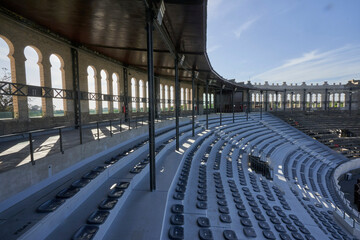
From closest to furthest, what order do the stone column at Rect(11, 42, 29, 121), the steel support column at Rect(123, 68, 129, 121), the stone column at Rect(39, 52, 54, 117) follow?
the stone column at Rect(11, 42, 29, 121) → the stone column at Rect(39, 52, 54, 117) → the steel support column at Rect(123, 68, 129, 121)

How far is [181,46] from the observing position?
257 inches

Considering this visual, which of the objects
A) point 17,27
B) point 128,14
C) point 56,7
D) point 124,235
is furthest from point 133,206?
point 17,27

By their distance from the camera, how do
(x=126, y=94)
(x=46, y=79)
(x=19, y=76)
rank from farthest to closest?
1. (x=126, y=94)
2. (x=46, y=79)
3. (x=19, y=76)

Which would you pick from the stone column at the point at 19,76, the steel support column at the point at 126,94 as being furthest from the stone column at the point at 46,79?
the steel support column at the point at 126,94

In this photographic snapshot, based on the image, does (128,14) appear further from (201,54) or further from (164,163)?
(164,163)

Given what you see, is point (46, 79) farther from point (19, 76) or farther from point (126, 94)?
point (126, 94)

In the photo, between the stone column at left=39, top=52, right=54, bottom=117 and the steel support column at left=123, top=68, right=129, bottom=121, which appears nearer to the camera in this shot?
the stone column at left=39, top=52, right=54, bottom=117

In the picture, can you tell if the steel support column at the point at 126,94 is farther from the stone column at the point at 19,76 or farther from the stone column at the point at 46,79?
the stone column at the point at 19,76

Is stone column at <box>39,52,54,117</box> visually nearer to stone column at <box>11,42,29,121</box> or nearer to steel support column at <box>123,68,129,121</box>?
stone column at <box>11,42,29,121</box>

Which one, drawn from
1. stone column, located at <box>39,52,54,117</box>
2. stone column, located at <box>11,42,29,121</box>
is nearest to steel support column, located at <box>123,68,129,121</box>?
stone column, located at <box>39,52,54,117</box>

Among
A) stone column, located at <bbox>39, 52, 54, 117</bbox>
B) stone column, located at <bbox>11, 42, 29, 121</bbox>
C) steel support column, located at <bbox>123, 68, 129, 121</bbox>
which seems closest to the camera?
stone column, located at <bbox>11, 42, 29, 121</bbox>

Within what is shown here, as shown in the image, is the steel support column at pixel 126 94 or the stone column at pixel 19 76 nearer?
the stone column at pixel 19 76

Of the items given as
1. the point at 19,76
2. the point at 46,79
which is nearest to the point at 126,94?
the point at 46,79

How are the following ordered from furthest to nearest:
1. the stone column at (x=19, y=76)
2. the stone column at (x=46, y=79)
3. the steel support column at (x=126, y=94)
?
1. the steel support column at (x=126, y=94)
2. the stone column at (x=46, y=79)
3. the stone column at (x=19, y=76)
